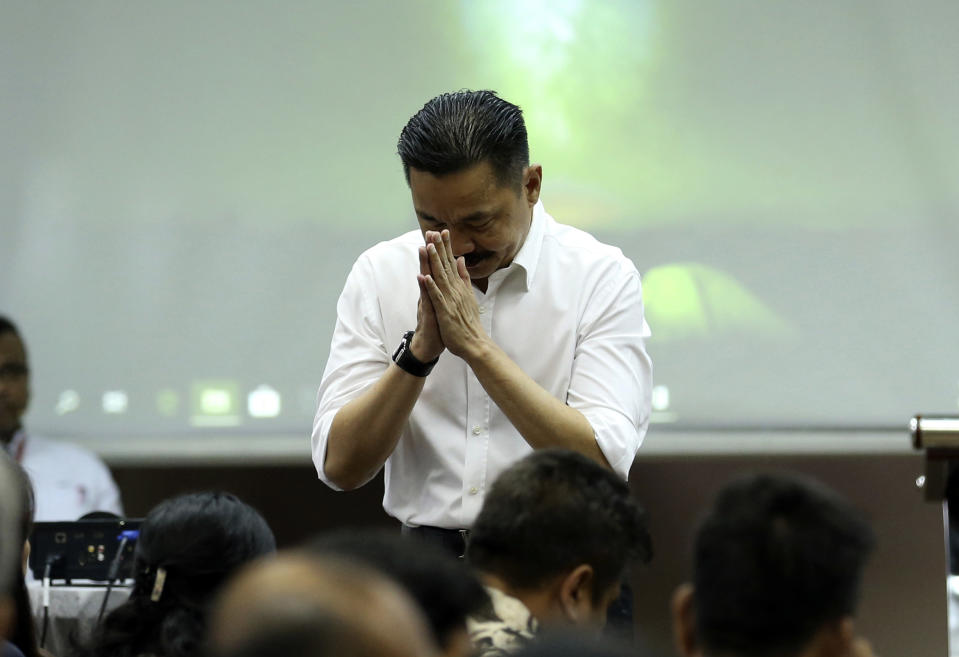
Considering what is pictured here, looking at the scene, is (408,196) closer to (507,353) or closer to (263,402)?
(263,402)

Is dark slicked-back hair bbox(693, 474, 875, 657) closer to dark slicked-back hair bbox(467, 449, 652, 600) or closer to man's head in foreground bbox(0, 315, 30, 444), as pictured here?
dark slicked-back hair bbox(467, 449, 652, 600)

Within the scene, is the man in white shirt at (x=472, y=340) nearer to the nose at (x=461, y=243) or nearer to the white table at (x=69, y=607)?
the nose at (x=461, y=243)

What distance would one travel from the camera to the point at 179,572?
69.8 inches

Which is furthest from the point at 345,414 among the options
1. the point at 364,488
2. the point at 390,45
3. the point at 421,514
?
the point at 390,45

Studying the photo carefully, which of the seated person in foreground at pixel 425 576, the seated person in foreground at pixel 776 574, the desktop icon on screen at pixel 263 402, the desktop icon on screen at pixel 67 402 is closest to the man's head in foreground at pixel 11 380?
the desktop icon on screen at pixel 67 402

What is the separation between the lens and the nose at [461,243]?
2.07 metres

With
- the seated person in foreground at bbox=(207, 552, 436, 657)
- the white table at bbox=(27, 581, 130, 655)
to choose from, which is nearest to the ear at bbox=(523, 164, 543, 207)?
the white table at bbox=(27, 581, 130, 655)

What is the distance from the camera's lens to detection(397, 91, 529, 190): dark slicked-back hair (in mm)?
2012

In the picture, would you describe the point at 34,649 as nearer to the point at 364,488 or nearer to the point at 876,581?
the point at 364,488

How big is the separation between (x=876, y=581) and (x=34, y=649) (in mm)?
2580

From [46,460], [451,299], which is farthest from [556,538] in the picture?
[46,460]

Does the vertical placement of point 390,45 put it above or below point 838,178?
above

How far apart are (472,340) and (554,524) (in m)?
0.52

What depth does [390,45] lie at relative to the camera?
3902 millimetres
